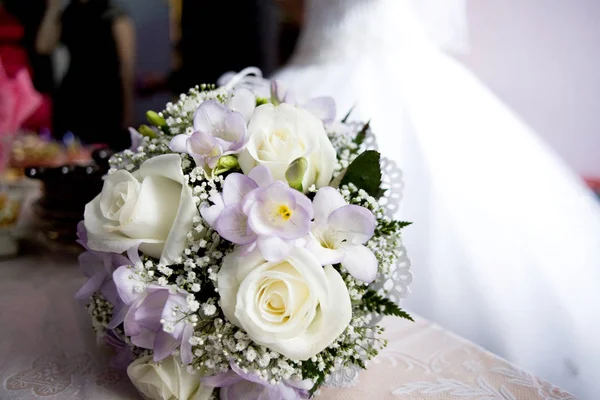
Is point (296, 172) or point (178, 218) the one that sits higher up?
point (296, 172)

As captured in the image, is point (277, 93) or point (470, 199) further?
point (470, 199)

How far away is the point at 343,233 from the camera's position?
17.3 inches

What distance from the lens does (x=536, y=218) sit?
0.92 metres

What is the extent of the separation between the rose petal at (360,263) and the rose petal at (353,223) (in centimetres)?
1

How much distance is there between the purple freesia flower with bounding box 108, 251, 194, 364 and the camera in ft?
1.41

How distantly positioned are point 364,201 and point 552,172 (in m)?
0.75

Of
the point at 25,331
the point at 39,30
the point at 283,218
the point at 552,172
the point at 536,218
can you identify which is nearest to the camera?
the point at 283,218

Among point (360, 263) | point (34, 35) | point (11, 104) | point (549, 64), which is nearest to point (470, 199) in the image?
point (360, 263)

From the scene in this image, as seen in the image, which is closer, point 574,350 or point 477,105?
point 574,350

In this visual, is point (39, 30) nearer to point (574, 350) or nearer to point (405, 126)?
point (405, 126)

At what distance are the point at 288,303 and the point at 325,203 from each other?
0.36ft

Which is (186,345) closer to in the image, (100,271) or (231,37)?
(100,271)

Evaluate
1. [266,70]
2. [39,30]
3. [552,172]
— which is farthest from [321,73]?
[39,30]

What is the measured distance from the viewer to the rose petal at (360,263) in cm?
43
